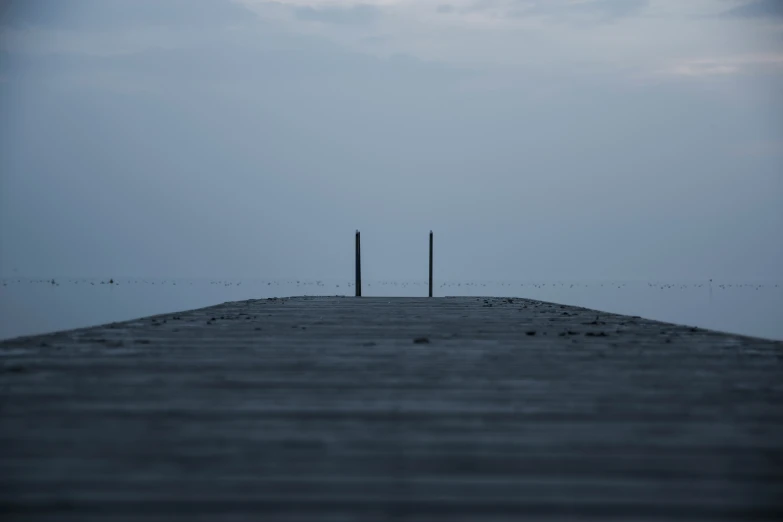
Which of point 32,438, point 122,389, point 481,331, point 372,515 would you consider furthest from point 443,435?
point 481,331

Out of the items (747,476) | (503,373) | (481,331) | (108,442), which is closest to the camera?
(747,476)

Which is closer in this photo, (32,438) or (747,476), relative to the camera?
(747,476)

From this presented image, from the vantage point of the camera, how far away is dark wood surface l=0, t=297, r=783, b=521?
2135 millimetres

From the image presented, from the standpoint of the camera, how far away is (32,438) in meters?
2.73

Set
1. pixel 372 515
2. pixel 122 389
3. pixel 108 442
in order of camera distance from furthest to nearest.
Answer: pixel 122 389 → pixel 108 442 → pixel 372 515

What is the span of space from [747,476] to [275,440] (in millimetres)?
1537

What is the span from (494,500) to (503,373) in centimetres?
217

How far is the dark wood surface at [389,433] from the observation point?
84.0 inches

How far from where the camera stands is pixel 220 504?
2111 millimetres

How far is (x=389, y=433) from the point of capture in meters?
2.85

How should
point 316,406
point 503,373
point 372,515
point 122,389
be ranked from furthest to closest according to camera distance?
point 503,373 → point 122,389 → point 316,406 → point 372,515

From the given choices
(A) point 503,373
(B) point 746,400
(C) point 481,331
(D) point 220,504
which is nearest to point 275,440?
(D) point 220,504

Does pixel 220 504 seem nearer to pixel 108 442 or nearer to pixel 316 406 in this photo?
pixel 108 442

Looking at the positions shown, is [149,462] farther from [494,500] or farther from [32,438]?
[494,500]
